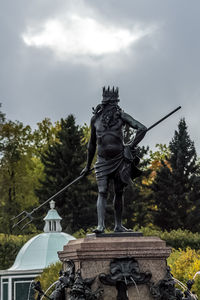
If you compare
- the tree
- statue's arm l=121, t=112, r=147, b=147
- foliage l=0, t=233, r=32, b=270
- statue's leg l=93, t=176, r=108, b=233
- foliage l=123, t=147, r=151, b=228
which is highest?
the tree

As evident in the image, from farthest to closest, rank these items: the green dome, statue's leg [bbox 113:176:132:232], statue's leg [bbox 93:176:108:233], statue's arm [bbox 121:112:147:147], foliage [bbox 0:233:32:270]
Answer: foliage [bbox 0:233:32:270] → the green dome → statue's leg [bbox 113:176:132:232] → statue's arm [bbox 121:112:147:147] → statue's leg [bbox 93:176:108:233]

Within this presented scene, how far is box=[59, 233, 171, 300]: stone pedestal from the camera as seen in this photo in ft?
34.4

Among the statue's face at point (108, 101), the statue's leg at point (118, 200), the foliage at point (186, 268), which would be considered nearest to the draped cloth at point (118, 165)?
the statue's leg at point (118, 200)

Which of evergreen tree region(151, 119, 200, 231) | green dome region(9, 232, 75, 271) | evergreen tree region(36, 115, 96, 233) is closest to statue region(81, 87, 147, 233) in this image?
green dome region(9, 232, 75, 271)

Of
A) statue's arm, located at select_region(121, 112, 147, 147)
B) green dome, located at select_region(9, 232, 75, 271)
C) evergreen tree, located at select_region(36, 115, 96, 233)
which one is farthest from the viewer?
evergreen tree, located at select_region(36, 115, 96, 233)

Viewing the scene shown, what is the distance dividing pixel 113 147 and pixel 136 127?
50 cm

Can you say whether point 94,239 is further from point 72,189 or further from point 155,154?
point 155,154

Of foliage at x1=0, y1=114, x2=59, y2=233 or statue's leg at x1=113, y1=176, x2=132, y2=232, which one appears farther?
foliage at x1=0, y1=114, x2=59, y2=233

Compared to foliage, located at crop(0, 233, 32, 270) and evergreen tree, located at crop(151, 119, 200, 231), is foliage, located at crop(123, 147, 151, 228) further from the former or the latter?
foliage, located at crop(0, 233, 32, 270)

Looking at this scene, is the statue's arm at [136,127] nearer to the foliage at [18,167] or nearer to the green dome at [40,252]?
the green dome at [40,252]

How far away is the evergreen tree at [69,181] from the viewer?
4394 cm

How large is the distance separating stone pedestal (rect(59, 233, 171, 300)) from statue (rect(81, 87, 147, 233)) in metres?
0.69

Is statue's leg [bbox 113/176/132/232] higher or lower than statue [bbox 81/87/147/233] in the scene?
lower

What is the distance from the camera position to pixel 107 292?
414 inches
